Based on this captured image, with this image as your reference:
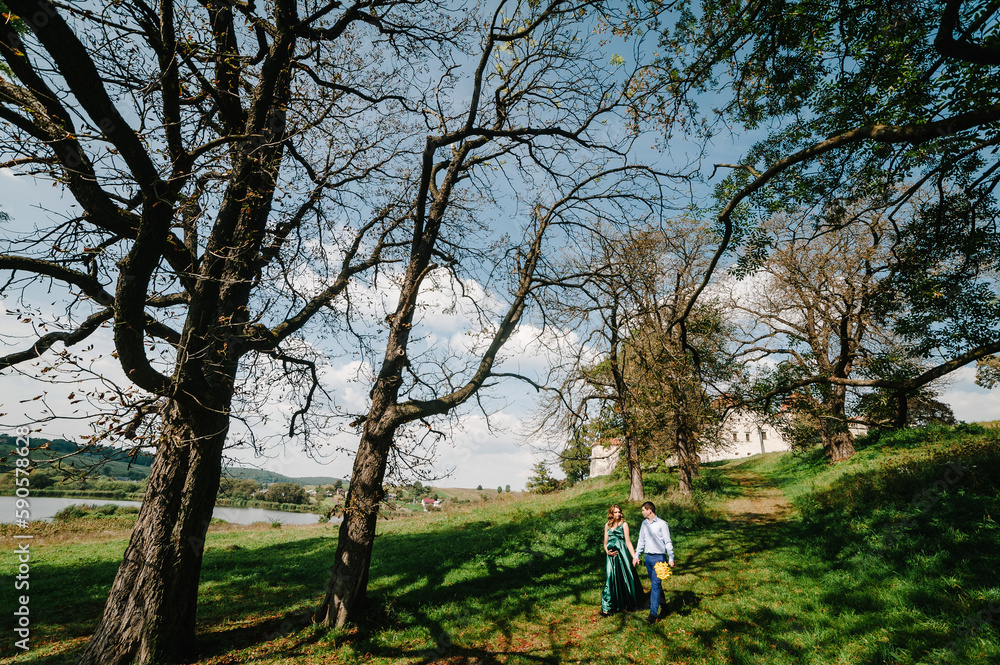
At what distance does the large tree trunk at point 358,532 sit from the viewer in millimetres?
7148

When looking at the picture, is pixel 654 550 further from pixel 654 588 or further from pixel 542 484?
pixel 542 484

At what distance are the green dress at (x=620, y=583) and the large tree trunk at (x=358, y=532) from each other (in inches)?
167

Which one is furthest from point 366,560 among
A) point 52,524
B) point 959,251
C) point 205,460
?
point 52,524

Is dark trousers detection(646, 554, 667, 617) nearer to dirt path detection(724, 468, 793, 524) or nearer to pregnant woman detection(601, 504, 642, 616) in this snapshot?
pregnant woman detection(601, 504, 642, 616)

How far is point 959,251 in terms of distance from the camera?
791 centimetres

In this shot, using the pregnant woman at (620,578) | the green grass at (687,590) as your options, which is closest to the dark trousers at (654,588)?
the green grass at (687,590)

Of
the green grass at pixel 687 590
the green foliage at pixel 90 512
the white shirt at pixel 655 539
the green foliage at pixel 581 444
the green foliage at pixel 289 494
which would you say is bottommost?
the green foliage at pixel 289 494

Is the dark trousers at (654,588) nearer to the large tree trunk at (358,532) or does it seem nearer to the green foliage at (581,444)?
the green foliage at (581,444)

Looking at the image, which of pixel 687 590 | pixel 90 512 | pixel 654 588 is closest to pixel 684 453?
pixel 687 590

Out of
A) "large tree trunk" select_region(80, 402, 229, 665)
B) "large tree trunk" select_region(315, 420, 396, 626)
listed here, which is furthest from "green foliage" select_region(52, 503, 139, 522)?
"large tree trunk" select_region(315, 420, 396, 626)

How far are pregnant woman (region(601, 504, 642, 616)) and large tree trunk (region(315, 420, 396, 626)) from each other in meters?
4.25

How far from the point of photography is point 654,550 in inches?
287

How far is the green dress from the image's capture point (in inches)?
297

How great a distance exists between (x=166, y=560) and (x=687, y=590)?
28.5 feet
